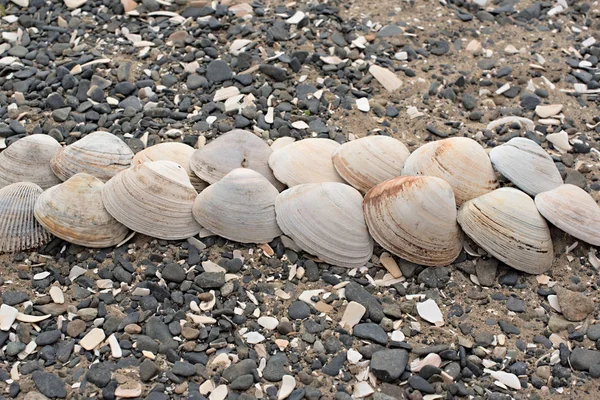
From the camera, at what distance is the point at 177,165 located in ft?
11.7

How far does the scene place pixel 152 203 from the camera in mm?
3432

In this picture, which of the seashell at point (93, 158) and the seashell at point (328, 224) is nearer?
the seashell at point (328, 224)

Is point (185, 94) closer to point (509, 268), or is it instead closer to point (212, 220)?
point (212, 220)

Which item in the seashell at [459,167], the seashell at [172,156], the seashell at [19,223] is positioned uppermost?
the seashell at [459,167]

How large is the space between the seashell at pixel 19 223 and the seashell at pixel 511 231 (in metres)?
1.92

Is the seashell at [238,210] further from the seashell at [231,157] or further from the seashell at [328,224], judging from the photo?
the seashell at [231,157]

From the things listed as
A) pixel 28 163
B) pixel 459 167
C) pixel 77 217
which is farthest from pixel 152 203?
pixel 459 167

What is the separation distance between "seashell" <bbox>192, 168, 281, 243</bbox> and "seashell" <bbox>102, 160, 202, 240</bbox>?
0.25 feet

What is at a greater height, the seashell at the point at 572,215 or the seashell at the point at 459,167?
the seashell at the point at 459,167

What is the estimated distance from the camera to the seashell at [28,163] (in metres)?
3.70

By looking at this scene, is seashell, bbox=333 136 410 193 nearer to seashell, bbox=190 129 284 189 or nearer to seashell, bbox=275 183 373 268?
seashell, bbox=275 183 373 268

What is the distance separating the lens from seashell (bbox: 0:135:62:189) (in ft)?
12.1

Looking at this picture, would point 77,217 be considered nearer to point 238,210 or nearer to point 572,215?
point 238,210

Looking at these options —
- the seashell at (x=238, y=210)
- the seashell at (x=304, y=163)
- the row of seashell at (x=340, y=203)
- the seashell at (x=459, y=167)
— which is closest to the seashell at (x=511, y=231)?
the row of seashell at (x=340, y=203)
